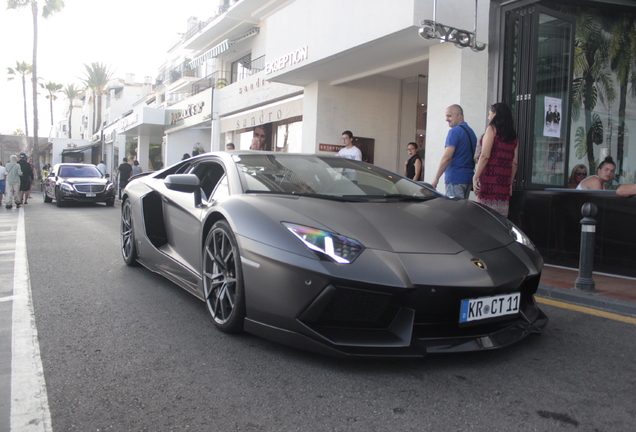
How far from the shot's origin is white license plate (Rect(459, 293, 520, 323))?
251 centimetres

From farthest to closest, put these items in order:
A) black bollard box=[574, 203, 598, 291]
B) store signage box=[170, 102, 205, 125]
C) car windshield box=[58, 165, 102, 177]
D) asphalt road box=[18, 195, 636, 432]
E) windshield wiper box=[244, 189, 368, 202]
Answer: store signage box=[170, 102, 205, 125], car windshield box=[58, 165, 102, 177], black bollard box=[574, 203, 598, 291], windshield wiper box=[244, 189, 368, 202], asphalt road box=[18, 195, 636, 432]

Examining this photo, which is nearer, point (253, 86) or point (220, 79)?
point (253, 86)

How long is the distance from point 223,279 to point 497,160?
352 centimetres

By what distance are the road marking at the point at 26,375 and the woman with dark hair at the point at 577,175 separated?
6.50 metres

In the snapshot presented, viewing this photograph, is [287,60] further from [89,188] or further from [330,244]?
[330,244]

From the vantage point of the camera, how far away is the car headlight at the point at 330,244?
2514 mm

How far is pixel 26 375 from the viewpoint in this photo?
8.29 ft

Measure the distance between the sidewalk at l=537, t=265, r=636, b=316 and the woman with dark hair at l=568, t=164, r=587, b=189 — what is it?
2167 millimetres

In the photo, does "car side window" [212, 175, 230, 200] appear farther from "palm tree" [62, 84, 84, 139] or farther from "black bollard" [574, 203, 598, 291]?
"palm tree" [62, 84, 84, 139]

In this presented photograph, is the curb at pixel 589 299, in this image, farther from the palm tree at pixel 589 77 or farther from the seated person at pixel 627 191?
the palm tree at pixel 589 77

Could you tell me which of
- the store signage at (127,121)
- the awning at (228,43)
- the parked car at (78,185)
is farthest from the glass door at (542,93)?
the store signage at (127,121)

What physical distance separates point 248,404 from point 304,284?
1.93 feet

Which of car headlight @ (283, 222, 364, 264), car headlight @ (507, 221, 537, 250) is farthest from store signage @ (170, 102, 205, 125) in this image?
car headlight @ (283, 222, 364, 264)

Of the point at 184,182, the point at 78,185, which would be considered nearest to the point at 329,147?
the point at 78,185
